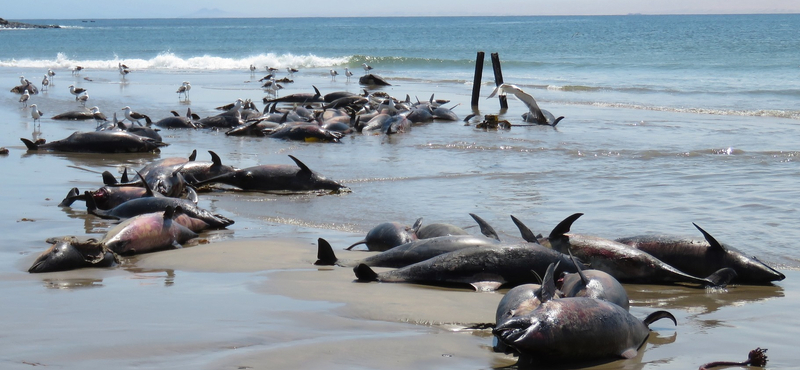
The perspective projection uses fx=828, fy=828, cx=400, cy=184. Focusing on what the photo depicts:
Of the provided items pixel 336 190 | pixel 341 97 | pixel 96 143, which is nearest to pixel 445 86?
pixel 341 97

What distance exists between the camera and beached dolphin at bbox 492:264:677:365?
343cm

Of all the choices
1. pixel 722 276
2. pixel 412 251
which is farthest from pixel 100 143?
pixel 722 276

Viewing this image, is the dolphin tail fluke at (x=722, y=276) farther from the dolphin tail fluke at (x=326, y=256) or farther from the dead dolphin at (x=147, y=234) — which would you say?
the dead dolphin at (x=147, y=234)

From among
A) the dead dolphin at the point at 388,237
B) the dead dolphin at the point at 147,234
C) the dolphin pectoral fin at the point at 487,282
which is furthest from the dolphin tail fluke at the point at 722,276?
the dead dolphin at the point at 147,234

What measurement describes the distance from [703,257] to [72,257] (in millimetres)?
4102

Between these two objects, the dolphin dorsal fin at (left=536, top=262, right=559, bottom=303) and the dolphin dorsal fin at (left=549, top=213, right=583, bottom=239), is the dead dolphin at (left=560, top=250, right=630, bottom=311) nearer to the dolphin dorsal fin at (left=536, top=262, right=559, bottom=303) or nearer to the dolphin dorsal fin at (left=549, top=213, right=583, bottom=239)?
the dolphin dorsal fin at (left=536, top=262, right=559, bottom=303)

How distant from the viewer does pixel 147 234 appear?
233 inches

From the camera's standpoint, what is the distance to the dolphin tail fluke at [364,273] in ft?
16.2

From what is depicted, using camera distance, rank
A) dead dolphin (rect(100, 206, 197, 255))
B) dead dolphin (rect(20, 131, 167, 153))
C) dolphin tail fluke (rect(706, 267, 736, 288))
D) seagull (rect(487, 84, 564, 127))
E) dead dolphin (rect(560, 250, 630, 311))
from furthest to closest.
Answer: seagull (rect(487, 84, 564, 127))
dead dolphin (rect(20, 131, 167, 153))
dead dolphin (rect(100, 206, 197, 255))
dolphin tail fluke (rect(706, 267, 736, 288))
dead dolphin (rect(560, 250, 630, 311))

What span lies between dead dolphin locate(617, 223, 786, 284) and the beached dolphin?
1.82m

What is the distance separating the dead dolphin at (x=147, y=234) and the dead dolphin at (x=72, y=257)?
0.58 feet

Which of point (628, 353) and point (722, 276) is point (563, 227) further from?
point (628, 353)

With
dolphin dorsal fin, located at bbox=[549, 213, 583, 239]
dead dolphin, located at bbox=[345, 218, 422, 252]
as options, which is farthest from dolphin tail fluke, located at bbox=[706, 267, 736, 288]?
dead dolphin, located at bbox=[345, 218, 422, 252]

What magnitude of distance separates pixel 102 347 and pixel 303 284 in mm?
1583
